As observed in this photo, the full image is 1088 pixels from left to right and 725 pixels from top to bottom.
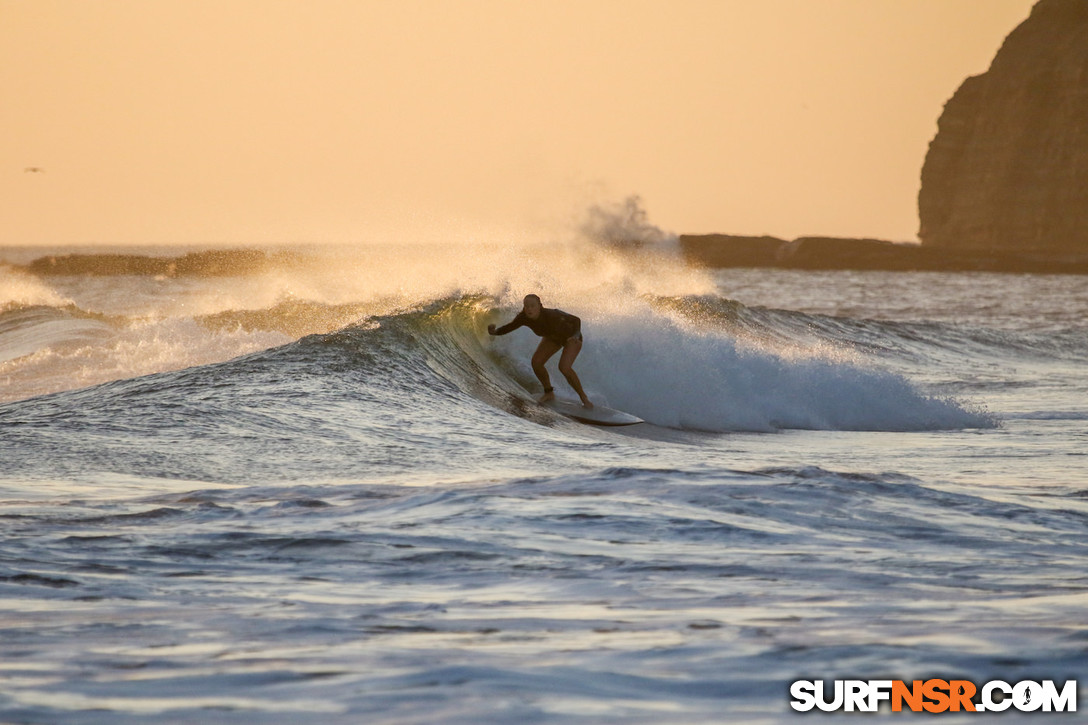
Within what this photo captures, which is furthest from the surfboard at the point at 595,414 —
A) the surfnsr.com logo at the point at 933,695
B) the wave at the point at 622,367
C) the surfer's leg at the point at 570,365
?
the surfnsr.com logo at the point at 933,695

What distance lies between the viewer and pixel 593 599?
15.8 ft

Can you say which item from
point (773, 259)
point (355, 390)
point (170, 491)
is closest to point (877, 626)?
point (170, 491)

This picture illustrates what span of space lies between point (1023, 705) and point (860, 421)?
34.5 feet

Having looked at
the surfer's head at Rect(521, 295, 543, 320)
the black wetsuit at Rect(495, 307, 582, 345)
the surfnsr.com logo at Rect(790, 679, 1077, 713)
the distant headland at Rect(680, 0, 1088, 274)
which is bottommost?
the surfnsr.com logo at Rect(790, 679, 1077, 713)

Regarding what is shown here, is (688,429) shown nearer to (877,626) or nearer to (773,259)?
(877,626)

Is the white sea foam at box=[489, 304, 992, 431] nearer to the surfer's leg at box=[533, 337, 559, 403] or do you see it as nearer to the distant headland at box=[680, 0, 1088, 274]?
the surfer's leg at box=[533, 337, 559, 403]

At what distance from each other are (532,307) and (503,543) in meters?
7.35

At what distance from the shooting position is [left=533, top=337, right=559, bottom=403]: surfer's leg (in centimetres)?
1367

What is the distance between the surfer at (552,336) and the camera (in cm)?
1316

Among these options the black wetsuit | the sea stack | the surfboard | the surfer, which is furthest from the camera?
the sea stack

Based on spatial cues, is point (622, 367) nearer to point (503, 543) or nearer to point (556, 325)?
point (556, 325)

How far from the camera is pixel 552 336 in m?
13.5

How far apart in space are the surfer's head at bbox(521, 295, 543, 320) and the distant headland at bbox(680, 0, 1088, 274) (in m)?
93.4

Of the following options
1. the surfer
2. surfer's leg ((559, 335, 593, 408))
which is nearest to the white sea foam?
the surfer
